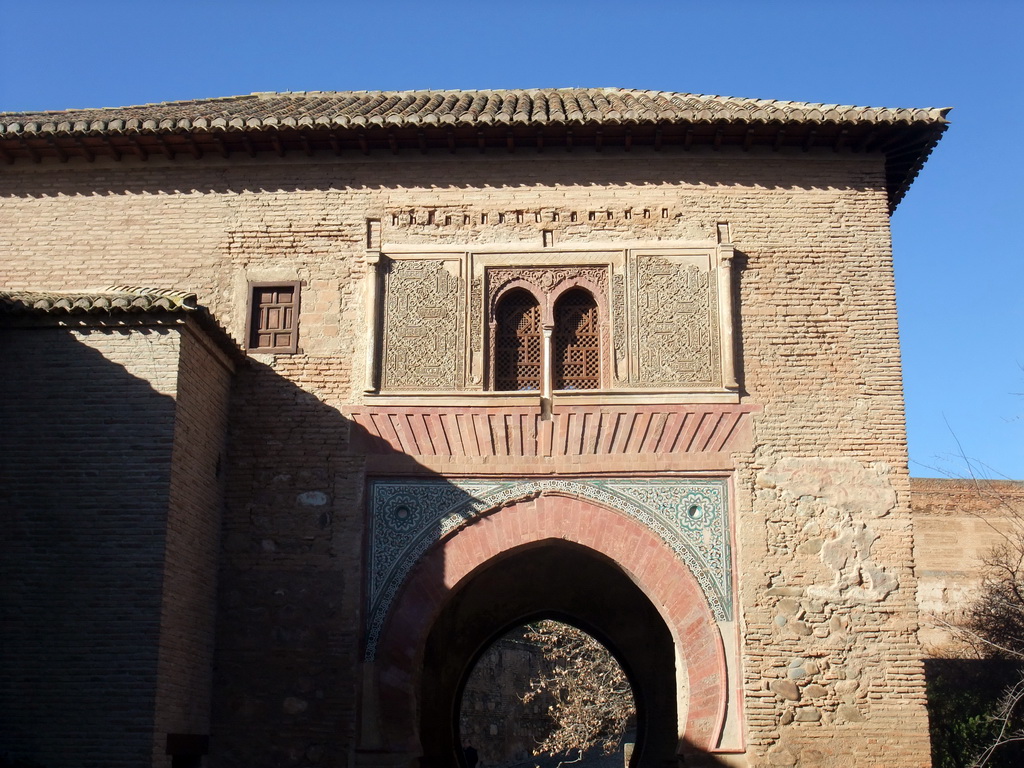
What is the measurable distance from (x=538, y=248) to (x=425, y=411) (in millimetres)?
1663

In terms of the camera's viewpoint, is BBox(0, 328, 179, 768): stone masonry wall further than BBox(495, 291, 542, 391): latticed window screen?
No

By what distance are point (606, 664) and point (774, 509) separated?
11.1 metres

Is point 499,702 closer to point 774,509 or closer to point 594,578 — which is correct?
point 594,578

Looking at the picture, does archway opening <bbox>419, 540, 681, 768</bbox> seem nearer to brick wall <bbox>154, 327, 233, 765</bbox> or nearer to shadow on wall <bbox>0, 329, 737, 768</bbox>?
shadow on wall <bbox>0, 329, 737, 768</bbox>

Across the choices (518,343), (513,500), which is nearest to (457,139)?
(518,343)

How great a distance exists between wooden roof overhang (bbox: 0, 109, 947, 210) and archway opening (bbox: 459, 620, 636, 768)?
35.1 feet

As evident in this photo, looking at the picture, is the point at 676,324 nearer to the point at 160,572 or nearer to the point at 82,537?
the point at 160,572

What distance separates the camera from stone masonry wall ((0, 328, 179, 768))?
7.54 metres

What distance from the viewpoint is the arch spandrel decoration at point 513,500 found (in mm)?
8844

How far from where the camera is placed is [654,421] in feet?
29.8

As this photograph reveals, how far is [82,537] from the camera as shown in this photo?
7891 mm

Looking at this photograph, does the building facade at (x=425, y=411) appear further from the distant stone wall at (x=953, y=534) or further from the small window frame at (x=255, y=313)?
the distant stone wall at (x=953, y=534)

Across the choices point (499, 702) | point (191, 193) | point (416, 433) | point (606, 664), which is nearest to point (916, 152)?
point (416, 433)

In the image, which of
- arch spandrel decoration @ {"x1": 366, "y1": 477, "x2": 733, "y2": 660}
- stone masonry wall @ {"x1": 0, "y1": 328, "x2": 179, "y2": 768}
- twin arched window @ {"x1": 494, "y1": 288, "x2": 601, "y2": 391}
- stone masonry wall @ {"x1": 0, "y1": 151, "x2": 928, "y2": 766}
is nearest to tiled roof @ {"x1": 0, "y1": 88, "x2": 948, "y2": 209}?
stone masonry wall @ {"x1": 0, "y1": 151, "x2": 928, "y2": 766}
